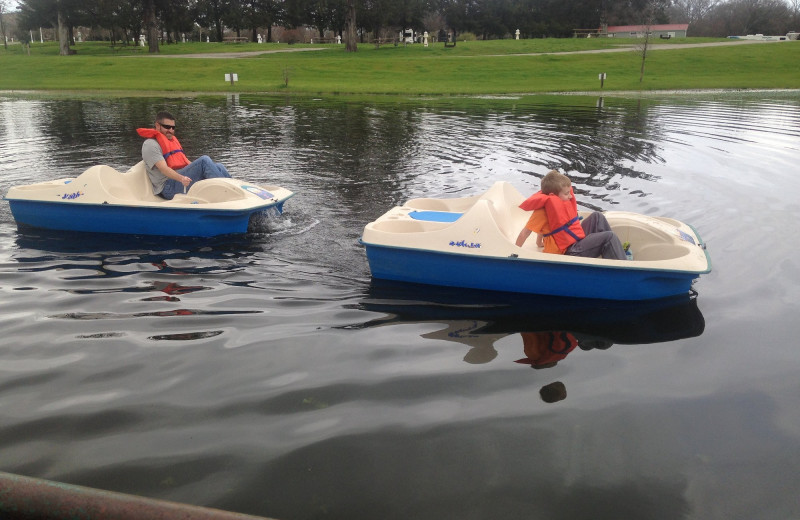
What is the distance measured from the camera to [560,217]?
6770mm

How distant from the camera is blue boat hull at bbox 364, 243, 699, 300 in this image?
6629 millimetres

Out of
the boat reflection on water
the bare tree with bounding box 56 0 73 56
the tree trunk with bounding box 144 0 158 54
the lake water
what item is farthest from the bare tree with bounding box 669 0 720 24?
the boat reflection on water

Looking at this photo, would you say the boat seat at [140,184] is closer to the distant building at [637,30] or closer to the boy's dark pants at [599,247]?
the boy's dark pants at [599,247]

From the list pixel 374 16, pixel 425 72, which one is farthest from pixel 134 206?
pixel 374 16

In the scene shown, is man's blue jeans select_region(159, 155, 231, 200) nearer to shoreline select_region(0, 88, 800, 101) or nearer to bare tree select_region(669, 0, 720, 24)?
shoreline select_region(0, 88, 800, 101)

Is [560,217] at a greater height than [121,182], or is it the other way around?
[560,217]

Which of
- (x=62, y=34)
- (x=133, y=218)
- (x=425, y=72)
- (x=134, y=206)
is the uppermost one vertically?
(x=62, y=34)

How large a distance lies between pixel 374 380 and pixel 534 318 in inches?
80.7

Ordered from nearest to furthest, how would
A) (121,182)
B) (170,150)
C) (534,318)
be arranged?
(534,318) < (121,182) < (170,150)

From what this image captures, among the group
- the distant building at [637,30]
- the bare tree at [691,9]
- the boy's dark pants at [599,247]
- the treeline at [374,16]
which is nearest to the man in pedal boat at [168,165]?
the boy's dark pants at [599,247]

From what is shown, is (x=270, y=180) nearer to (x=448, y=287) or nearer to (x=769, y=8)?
(x=448, y=287)

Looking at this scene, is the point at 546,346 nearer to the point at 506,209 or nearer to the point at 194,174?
the point at 506,209

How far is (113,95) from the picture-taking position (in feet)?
106

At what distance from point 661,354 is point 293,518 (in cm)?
369
